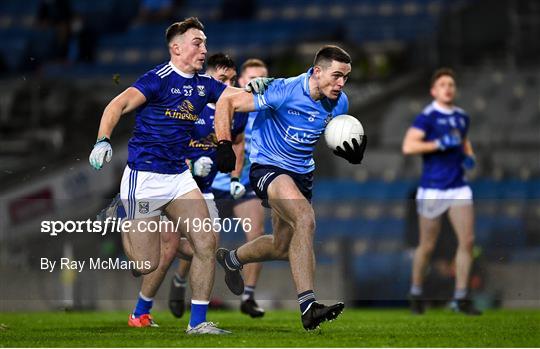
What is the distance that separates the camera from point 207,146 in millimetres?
10883

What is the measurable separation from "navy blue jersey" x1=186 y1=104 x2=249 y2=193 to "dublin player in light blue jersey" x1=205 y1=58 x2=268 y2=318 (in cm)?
11

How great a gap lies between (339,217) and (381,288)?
799 mm

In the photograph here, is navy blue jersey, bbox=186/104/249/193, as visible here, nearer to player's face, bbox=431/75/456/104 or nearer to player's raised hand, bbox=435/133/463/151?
player's raised hand, bbox=435/133/463/151

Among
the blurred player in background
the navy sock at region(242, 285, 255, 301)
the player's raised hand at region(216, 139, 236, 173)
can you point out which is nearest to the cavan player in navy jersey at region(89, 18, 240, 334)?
the player's raised hand at region(216, 139, 236, 173)

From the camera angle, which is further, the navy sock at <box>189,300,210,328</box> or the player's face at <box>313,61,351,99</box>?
the player's face at <box>313,61,351,99</box>

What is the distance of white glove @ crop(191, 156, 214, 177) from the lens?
1062 cm

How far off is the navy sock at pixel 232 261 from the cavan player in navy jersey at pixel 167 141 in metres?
0.80

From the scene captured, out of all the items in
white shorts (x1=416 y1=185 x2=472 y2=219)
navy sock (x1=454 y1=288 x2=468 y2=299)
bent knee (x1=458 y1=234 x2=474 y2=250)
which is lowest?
navy sock (x1=454 y1=288 x2=468 y2=299)

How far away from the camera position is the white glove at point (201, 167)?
1062 cm

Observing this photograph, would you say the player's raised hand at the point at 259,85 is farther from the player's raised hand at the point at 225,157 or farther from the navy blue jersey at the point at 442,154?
the navy blue jersey at the point at 442,154

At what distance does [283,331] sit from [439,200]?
3121 millimetres

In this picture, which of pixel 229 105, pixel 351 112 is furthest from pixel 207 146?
pixel 351 112

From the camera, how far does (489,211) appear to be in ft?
40.2

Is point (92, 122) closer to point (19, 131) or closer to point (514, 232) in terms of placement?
point (19, 131)
